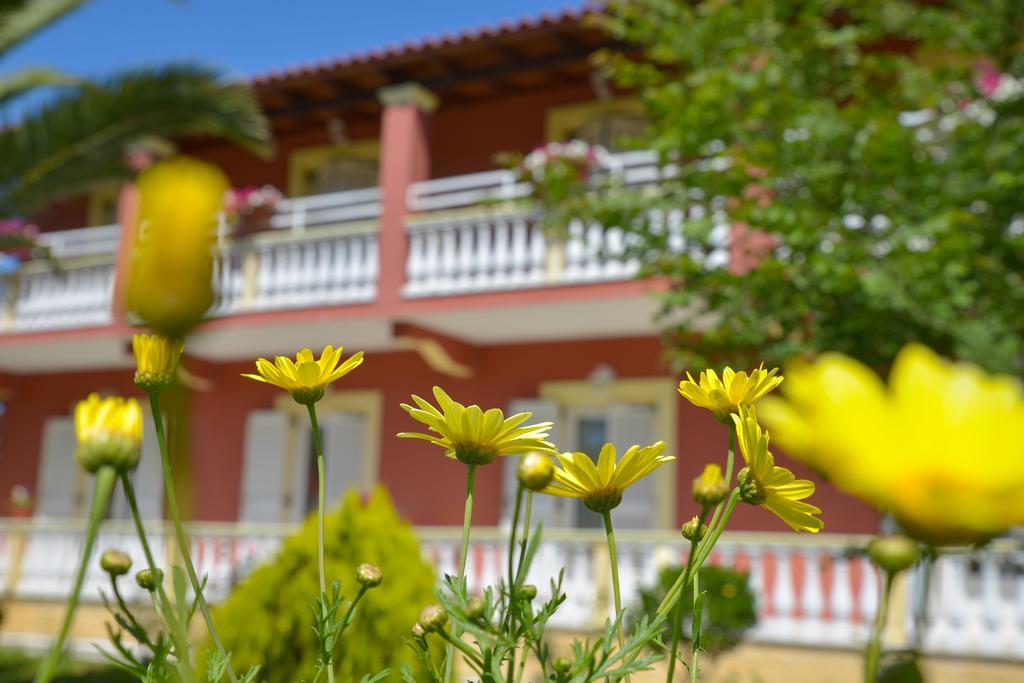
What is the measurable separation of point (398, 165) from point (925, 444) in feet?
39.2

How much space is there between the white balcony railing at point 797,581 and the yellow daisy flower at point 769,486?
697 cm

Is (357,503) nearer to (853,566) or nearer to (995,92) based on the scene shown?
(995,92)

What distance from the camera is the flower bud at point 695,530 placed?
1.03m

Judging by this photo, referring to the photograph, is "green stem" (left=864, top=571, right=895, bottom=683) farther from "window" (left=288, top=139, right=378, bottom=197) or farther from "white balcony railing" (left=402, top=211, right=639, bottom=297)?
"window" (left=288, top=139, right=378, bottom=197)

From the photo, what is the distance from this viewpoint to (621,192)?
26.2 ft

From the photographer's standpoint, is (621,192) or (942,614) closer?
(621,192)

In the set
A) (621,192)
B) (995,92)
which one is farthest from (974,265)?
(621,192)

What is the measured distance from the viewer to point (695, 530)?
1.05 metres

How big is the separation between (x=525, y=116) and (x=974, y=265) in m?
7.56

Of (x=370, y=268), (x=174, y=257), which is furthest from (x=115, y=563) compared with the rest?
(x=370, y=268)

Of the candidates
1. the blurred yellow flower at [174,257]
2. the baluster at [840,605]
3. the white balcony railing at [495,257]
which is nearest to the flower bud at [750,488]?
the blurred yellow flower at [174,257]

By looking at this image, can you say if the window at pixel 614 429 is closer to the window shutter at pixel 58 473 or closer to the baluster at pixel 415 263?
the baluster at pixel 415 263

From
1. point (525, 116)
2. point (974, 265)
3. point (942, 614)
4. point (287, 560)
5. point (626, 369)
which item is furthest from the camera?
point (525, 116)

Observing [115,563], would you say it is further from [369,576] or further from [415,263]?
[415,263]
